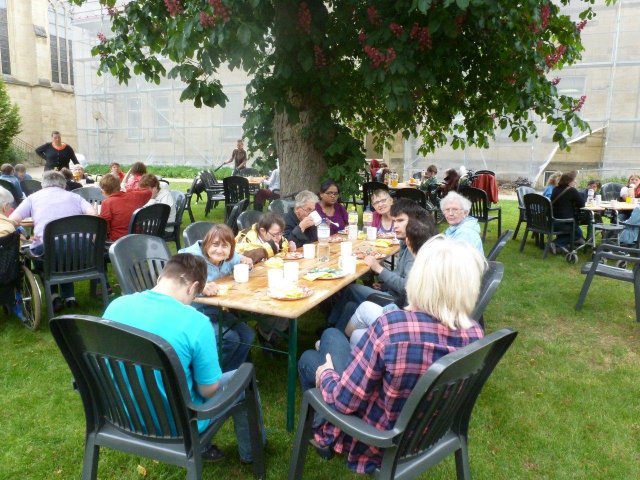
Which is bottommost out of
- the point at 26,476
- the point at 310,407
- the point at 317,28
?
the point at 26,476

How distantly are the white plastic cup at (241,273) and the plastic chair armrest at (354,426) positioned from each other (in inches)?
51.3

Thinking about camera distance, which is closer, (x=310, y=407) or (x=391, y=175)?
(x=310, y=407)

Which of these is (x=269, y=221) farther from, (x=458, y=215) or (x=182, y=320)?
(x=182, y=320)

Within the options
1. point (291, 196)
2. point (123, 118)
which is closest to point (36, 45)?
point (123, 118)

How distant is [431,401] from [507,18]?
4500mm

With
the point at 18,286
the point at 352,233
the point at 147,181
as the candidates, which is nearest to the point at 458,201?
the point at 352,233

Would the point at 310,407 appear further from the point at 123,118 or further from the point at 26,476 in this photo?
the point at 123,118

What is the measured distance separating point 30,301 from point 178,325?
318 cm

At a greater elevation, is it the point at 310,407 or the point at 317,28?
the point at 317,28

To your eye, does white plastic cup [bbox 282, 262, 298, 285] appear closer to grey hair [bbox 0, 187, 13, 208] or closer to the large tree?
the large tree

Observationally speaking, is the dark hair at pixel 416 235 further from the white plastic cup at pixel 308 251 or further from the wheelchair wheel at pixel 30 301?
the wheelchair wheel at pixel 30 301

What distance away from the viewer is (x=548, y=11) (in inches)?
191

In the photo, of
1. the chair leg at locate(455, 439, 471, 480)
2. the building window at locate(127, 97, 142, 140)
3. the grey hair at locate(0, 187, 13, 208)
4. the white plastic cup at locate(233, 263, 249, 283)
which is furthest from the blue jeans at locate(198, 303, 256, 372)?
the building window at locate(127, 97, 142, 140)

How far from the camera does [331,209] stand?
17.8ft
